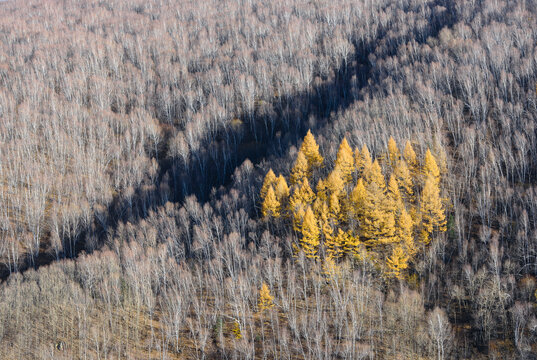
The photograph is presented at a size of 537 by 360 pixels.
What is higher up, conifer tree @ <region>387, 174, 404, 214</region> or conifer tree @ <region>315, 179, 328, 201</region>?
conifer tree @ <region>315, 179, 328, 201</region>

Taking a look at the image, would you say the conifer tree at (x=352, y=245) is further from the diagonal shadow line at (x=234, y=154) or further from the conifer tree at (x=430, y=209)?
the diagonal shadow line at (x=234, y=154)

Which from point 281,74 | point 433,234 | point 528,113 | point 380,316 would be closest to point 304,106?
point 281,74

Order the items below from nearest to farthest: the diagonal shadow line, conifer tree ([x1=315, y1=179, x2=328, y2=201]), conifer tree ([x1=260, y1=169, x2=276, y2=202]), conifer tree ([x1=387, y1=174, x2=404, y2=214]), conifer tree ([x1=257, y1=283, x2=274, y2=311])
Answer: conifer tree ([x1=257, y1=283, x2=274, y2=311]) → conifer tree ([x1=387, y1=174, x2=404, y2=214]) → conifer tree ([x1=315, y1=179, x2=328, y2=201]) → conifer tree ([x1=260, y1=169, x2=276, y2=202]) → the diagonal shadow line

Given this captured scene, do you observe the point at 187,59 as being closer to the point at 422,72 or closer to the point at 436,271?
the point at 422,72

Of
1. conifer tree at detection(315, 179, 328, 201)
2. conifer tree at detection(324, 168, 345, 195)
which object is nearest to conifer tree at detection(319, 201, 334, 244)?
conifer tree at detection(315, 179, 328, 201)

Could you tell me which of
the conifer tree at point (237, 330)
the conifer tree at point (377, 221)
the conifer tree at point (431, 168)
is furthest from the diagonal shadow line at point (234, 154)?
the conifer tree at point (377, 221)

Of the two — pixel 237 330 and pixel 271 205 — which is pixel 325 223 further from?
pixel 237 330

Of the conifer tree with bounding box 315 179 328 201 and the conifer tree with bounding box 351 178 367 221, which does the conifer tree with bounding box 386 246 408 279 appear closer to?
the conifer tree with bounding box 351 178 367 221

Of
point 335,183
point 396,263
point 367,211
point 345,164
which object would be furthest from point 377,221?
point 345,164
